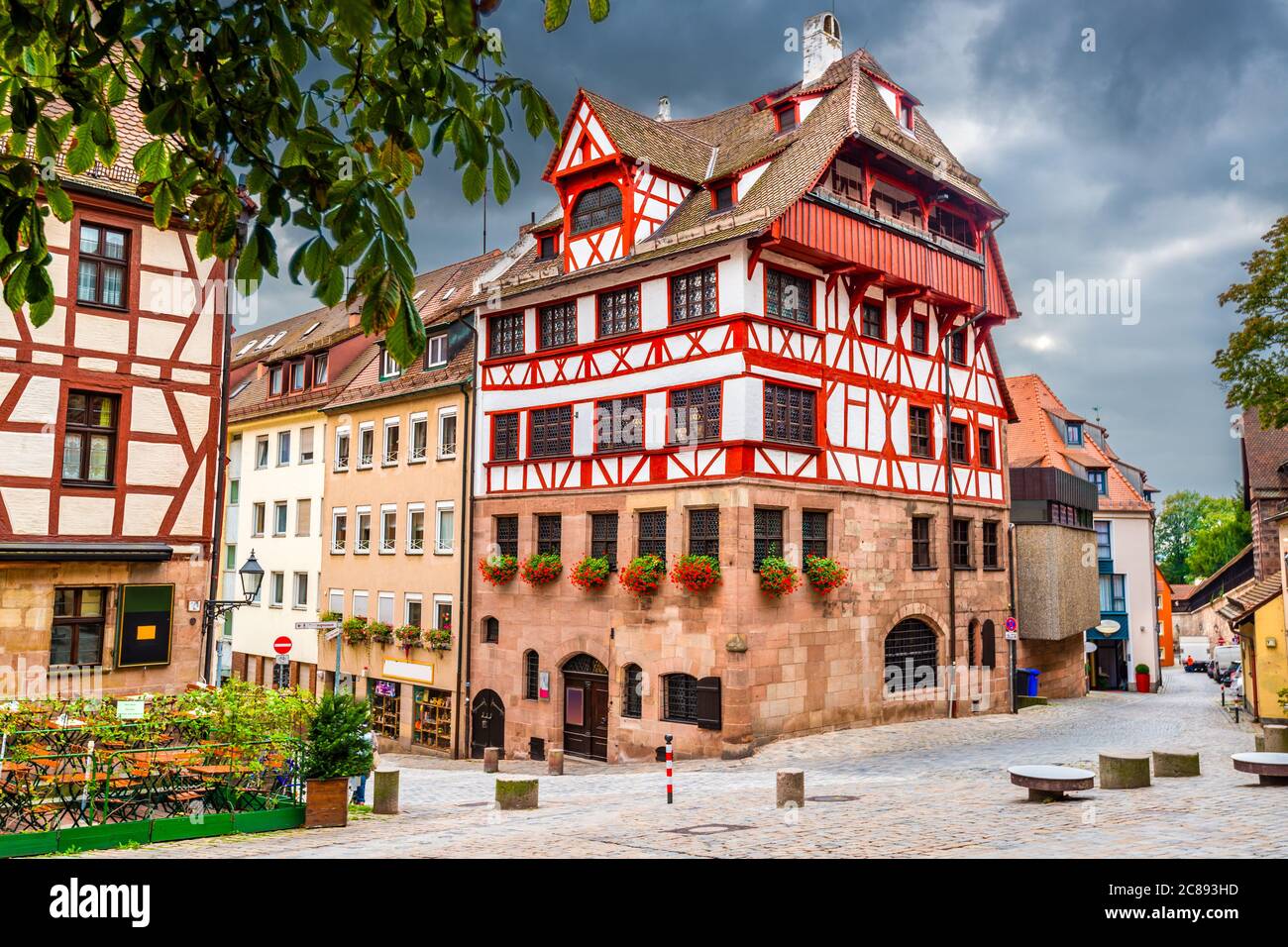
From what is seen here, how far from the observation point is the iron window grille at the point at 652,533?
80.4ft

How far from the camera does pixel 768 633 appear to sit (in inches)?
906

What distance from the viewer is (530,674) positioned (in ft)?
91.3

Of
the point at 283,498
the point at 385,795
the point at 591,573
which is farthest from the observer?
the point at 283,498

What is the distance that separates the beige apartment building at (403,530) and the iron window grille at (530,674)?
2698 millimetres

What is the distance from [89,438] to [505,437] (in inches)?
469

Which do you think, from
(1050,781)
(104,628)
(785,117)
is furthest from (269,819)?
(785,117)

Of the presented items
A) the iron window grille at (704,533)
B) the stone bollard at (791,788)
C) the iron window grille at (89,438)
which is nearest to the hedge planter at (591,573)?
the iron window grille at (704,533)

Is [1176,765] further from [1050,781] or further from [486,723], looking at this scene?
[486,723]

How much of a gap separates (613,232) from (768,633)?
35.6ft

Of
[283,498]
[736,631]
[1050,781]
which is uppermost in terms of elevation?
[283,498]

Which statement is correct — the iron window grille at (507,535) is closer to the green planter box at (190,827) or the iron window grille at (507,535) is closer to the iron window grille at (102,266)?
the iron window grille at (102,266)

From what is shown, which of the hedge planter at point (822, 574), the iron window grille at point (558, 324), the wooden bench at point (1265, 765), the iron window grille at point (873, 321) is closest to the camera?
the wooden bench at point (1265, 765)

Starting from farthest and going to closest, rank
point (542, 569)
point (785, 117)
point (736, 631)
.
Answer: point (785, 117) → point (542, 569) → point (736, 631)

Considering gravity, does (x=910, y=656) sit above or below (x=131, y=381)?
below
